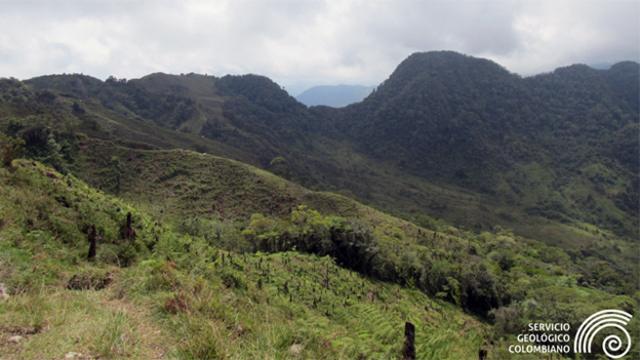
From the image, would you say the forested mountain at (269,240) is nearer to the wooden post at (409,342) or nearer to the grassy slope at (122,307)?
the grassy slope at (122,307)

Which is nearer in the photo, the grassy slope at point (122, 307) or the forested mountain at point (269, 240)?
the grassy slope at point (122, 307)

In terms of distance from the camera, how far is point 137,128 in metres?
143

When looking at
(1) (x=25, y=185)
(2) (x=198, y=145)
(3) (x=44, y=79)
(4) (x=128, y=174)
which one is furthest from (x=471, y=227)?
(3) (x=44, y=79)

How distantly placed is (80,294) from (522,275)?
195 ft

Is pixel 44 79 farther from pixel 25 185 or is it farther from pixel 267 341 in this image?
pixel 267 341
